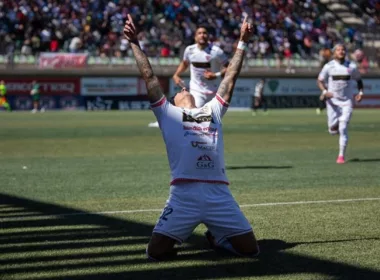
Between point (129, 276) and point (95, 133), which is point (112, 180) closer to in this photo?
point (129, 276)

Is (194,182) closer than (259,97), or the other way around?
(194,182)

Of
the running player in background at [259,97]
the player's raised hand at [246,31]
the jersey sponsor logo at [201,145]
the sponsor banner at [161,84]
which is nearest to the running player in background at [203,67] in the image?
the player's raised hand at [246,31]

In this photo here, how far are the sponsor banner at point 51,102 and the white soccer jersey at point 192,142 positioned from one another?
4135cm

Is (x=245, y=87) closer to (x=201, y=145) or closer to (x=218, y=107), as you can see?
(x=218, y=107)

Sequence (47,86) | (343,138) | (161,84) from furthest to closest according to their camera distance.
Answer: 1. (161,84)
2. (47,86)
3. (343,138)

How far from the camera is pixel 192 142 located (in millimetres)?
7918

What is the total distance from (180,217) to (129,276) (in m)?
0.98

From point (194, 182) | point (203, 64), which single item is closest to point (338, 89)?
point (203, 64)

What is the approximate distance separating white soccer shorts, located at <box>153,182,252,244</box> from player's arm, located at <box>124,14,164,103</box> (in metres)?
0.90

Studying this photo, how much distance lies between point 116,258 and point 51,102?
4225 centimetres

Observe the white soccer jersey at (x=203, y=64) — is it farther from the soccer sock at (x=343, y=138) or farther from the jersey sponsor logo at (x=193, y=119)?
the jersey sponsor logo at (x=193, y=119)

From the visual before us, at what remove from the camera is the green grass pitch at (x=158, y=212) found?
7.21 metres

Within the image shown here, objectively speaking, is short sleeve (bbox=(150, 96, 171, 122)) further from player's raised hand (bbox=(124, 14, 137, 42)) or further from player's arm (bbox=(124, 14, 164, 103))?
player's raised hand (bbox=(124, 14, 137, 42))

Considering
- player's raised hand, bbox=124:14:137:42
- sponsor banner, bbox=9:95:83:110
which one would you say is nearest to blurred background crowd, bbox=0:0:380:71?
sponsor banner, bbox=9:95:83:110
